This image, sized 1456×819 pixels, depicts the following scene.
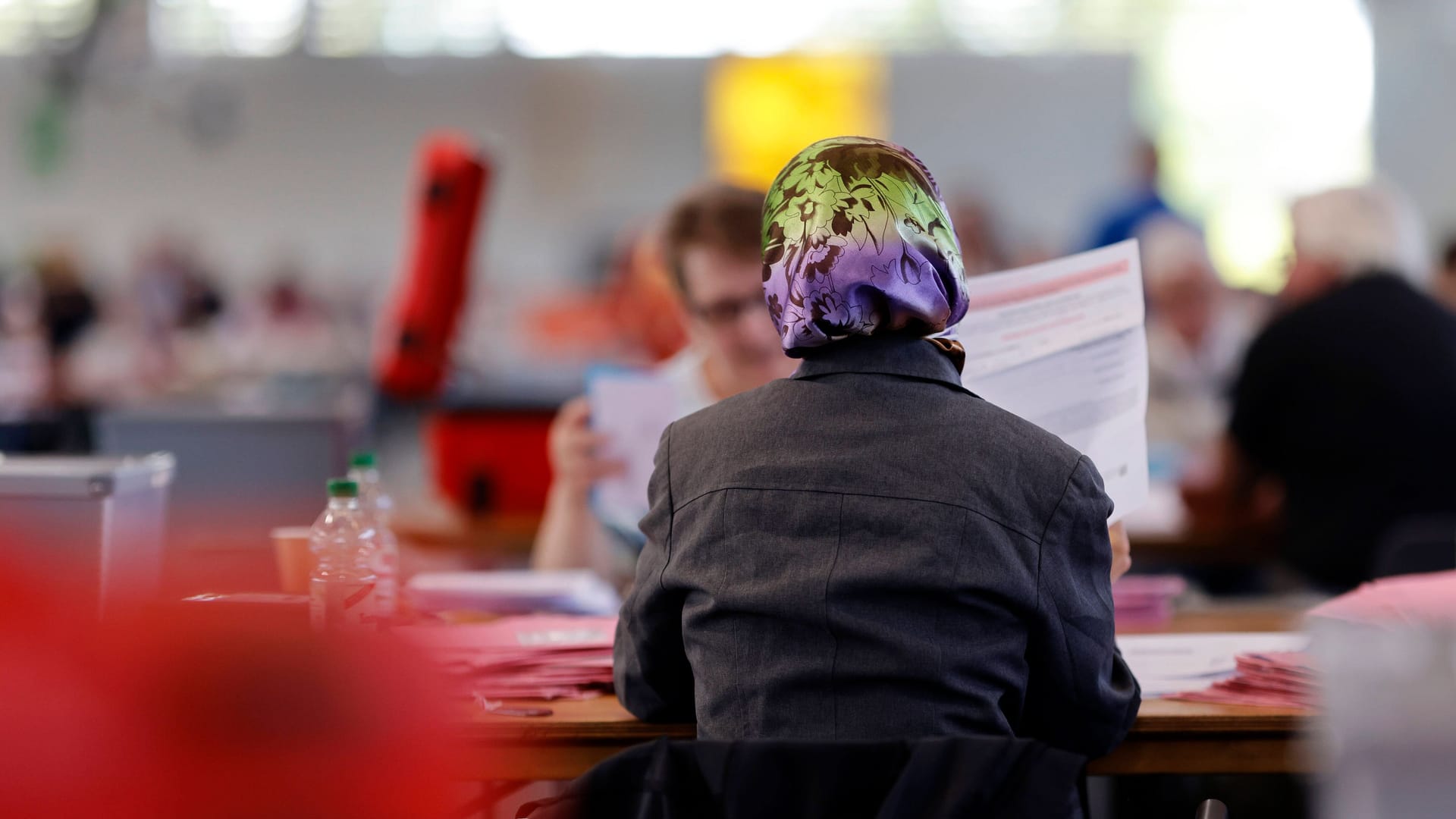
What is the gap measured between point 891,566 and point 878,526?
39mm

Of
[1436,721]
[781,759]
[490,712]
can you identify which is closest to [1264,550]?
[490,712]

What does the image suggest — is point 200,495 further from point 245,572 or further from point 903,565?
point 903,565

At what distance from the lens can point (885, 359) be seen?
1.26 m

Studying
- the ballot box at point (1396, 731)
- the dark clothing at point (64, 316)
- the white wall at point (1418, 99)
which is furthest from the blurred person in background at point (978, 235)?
the ballot box at point (1396, 731)

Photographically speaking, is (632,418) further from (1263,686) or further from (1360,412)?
(1360,412)

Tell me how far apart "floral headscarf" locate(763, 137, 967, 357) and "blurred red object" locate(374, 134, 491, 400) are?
9.41ft

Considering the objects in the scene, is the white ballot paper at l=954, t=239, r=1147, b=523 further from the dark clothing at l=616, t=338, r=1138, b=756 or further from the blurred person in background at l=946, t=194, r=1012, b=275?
the blurred person in background at l=946, t=194, r=1012, b=275

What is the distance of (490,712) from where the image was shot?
4.84ft

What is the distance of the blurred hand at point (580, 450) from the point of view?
2338mm

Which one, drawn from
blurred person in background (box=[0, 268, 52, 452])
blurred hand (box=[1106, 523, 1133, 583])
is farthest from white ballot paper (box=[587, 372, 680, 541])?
blurred person in background (box=[0, 268, 52, 452])

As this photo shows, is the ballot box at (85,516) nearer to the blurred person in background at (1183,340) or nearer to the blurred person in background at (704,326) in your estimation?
the blurred person in background at (704,326)

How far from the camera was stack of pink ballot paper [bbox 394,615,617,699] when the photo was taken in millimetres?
1543

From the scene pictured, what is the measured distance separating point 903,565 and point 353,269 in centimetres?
1119

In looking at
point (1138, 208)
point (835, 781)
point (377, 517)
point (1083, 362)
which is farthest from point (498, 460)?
point (1138, 208)
